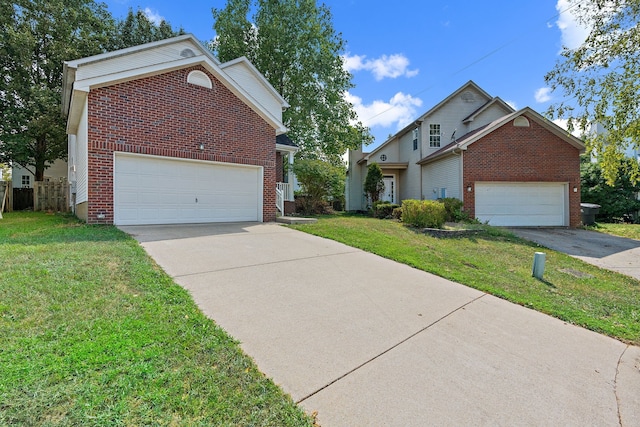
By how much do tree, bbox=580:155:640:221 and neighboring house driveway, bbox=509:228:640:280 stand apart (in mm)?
5963

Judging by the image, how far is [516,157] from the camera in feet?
46.5

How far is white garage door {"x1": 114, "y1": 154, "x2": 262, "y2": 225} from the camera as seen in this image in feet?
27.3

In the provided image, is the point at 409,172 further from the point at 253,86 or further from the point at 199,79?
the point at 199,79

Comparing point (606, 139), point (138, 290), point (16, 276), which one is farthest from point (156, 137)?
point (606, 139)

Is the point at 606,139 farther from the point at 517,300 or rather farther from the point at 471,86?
the point at 471,86

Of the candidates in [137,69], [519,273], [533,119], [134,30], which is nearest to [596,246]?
[519,273]

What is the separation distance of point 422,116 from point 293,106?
9.21 metres

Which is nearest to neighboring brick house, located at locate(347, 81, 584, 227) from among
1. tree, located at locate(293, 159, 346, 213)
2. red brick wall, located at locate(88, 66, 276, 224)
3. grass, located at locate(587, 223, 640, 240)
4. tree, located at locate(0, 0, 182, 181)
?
grass, located at locate(587, 223, 640, 240)

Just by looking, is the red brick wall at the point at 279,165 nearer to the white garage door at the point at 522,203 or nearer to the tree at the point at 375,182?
the tree at the point at 375,182

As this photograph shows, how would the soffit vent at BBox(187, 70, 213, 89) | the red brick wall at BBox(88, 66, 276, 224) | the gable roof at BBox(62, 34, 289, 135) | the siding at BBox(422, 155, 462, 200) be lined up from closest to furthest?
1. the red brick wall at BBox(88, 66, 276, 224)
2. the gable roof at BBox(62, 34, 289, 135)
3. the soffit vent at BBox(187, 70, 213, 89)
4. the siding at BBox(422, 155, 462, 200)

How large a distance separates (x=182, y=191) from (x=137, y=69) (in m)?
3.43

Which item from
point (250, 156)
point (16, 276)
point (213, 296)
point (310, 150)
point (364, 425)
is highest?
point (310, 150)

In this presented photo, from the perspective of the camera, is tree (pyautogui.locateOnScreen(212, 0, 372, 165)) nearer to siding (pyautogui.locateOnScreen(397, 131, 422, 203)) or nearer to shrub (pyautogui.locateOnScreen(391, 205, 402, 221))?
siding (pyautogui.locateOnScreen(397, 131, 422, 203))

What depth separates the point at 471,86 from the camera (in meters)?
17.8
